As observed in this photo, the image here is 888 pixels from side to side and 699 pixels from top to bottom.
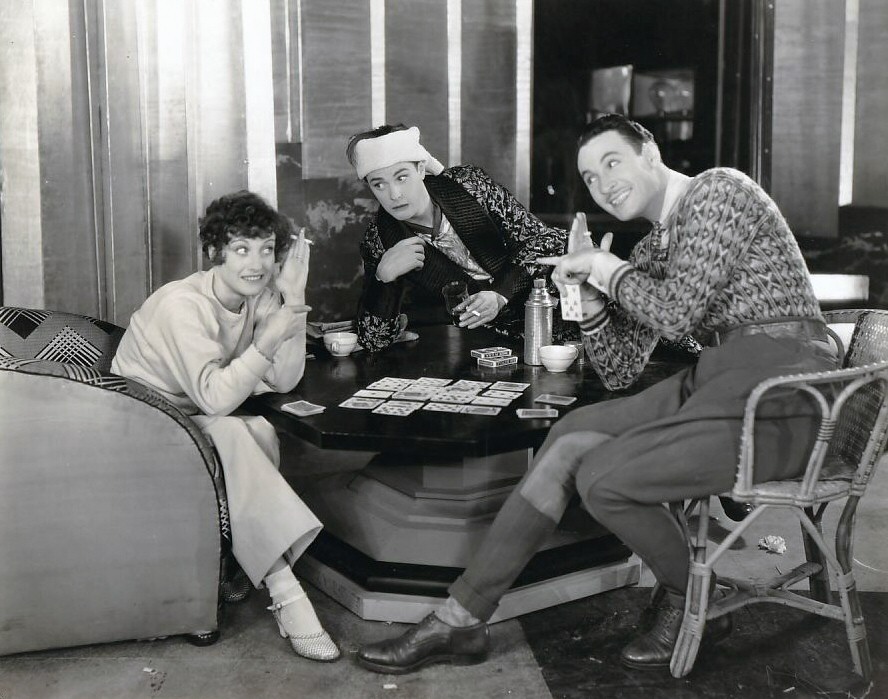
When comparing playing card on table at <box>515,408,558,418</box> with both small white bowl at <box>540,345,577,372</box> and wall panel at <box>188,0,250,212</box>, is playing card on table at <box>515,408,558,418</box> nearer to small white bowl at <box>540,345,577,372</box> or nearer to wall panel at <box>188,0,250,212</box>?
small white bowl at <box>540,345,577,372</box>

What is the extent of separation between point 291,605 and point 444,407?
27.2 inches

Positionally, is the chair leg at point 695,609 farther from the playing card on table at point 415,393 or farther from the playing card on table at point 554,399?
the playing card on table at point 415,393

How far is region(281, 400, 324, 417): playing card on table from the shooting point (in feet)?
9.12

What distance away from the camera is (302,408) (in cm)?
283

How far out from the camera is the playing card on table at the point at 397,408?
9.08ft

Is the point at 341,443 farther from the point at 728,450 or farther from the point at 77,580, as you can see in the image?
the point at 728,450

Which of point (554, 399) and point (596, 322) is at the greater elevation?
point (596, 322)

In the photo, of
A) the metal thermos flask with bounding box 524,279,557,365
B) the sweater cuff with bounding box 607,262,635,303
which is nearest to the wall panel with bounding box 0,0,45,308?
the metal thermos flask with bounding box 524,279,557,365

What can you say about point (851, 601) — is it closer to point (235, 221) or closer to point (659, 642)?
point (659, 642)

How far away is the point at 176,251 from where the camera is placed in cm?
415

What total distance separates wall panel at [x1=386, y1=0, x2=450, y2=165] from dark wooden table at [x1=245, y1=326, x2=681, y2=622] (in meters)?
1.89

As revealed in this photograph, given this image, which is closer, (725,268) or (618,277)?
(725,268)

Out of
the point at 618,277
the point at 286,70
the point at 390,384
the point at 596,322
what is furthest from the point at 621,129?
the point at 286,70

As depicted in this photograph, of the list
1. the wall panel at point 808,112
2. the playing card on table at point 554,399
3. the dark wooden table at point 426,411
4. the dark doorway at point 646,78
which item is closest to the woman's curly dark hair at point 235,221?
the dark wooden table at point 426,411
